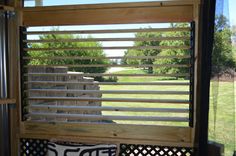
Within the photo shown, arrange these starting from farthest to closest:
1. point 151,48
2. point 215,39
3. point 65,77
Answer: point 65,77, point 151,48, point 215,39

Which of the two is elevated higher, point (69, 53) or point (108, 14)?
point (108, 14)

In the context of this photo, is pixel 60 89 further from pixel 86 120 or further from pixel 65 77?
pixel 86 120

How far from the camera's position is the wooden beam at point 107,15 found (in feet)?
7.32

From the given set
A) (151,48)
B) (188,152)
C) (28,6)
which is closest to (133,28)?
(151,48)

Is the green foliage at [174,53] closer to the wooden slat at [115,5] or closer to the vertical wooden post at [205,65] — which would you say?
the wooden slat at [115,5]

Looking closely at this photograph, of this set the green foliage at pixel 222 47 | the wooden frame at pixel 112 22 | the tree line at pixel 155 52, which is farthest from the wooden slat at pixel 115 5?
the green foliage at pixel 222 47

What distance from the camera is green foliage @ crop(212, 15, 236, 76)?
1.77m

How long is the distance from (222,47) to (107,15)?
38.8 inches

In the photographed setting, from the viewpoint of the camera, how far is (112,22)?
2328mm

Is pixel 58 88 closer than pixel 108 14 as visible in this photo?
No

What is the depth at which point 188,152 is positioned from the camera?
2.27 metres

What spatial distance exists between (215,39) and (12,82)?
67.4 inches

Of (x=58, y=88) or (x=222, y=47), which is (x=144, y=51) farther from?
(x=58, y=88)

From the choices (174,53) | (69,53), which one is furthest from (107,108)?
(174,53)
